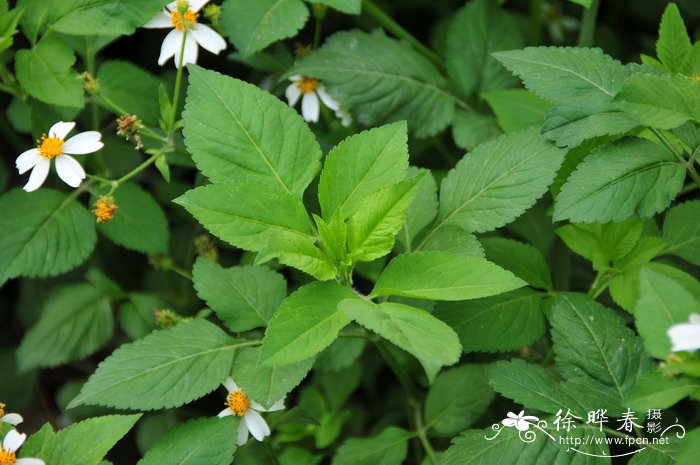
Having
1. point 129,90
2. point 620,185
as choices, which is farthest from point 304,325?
point 129,90

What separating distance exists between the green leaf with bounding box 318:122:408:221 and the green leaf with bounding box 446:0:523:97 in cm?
74

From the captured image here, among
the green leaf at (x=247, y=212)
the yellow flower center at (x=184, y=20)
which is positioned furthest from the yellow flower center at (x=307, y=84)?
the green leaf at (x=247, y=212)

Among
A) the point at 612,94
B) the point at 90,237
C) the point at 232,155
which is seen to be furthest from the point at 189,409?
the point at 612,94

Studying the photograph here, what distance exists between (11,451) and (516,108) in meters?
1.47

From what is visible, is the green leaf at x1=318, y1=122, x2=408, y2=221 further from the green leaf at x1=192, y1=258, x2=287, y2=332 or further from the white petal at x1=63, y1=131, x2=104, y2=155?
the white petal at x1=63, y1=131, x2=104, y2=155

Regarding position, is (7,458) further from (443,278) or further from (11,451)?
(443,278)

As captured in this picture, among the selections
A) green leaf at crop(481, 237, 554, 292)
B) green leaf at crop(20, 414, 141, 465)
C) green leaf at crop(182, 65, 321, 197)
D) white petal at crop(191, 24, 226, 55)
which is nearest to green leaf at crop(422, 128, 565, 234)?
green leaf at crop(481, 237, 554, 292)

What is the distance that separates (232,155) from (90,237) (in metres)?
0.59

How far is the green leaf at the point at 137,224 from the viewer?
197cm

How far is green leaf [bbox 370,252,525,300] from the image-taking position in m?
1.34

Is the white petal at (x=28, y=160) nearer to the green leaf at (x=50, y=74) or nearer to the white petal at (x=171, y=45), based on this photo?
the green leaf at (x=50, y=74)

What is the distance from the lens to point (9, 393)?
2.23 m

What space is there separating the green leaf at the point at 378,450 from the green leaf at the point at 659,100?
0.91m

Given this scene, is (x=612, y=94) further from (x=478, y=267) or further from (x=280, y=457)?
(x=280, y=457)
